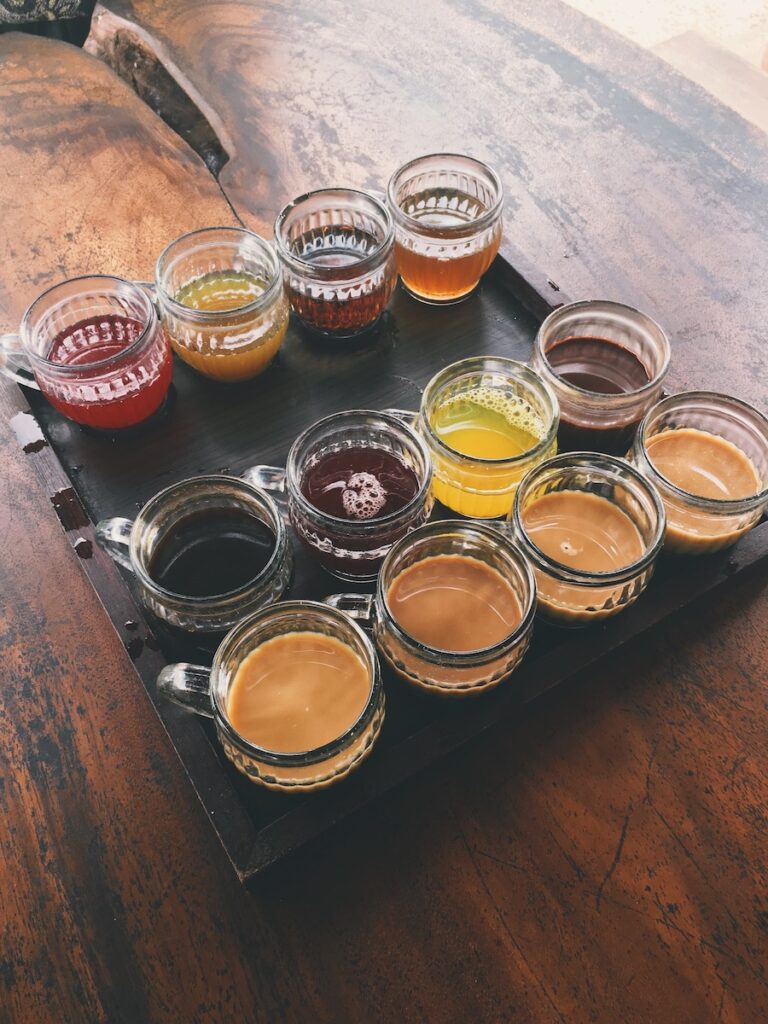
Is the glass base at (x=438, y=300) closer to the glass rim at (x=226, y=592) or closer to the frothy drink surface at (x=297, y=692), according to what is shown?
the glass rim at (x=226, y=592)

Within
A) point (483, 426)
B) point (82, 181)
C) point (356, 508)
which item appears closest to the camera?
point (356, 508)

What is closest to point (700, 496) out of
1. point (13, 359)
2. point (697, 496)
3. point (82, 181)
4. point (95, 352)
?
point (697, 496)

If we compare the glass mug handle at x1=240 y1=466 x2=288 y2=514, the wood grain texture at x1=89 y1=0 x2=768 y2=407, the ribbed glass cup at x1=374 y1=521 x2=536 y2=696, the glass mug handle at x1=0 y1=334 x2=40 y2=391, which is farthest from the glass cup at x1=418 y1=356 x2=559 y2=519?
the glass mug handle at x1=0 y1=334 x2=40 y2=391

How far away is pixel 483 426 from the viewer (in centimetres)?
122

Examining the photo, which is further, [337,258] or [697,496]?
[337,258]

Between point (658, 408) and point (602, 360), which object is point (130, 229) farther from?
point (658, 408)

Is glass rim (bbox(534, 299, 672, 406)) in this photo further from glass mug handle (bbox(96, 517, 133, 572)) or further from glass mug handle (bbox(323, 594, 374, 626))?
glass mug handle (bbox(96, 517, 133, 572))

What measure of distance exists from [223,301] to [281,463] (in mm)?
301

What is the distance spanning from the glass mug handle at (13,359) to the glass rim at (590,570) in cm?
77

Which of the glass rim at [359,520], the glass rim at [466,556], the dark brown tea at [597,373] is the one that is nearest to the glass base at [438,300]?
the dark brown tea at [597,373]

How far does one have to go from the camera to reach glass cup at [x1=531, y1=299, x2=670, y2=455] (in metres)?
1.19

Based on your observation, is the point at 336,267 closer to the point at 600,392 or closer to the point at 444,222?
the point at 444,222

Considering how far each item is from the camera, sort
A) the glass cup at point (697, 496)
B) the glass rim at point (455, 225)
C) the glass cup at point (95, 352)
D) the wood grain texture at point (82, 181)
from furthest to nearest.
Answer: the wood grain texture at point (82, 181)
the glass rim at point (455, 225)
the glass cup at point (95, 352)
the glass cup at point (697, 496)

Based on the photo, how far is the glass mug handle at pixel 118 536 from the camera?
1.07 metres
